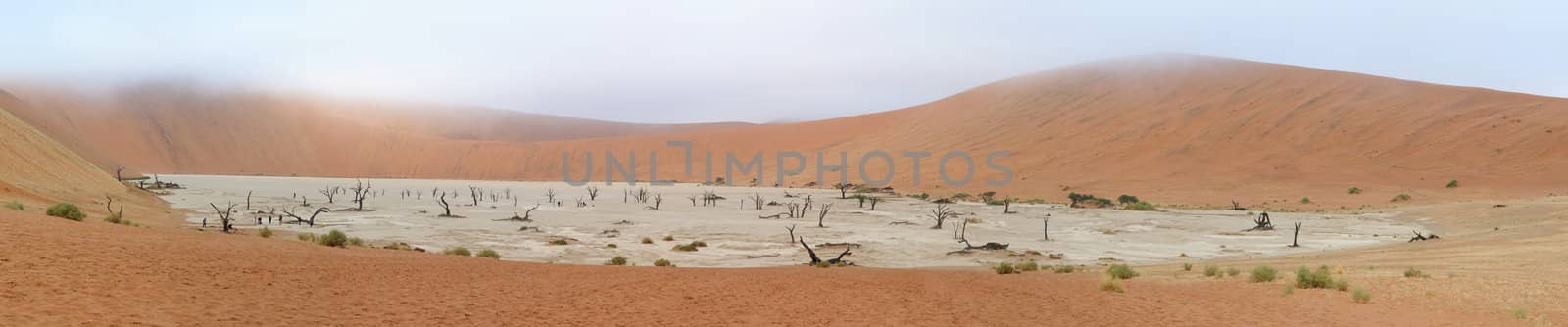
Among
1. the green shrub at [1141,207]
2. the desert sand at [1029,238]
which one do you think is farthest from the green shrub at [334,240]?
the green shrub at [1141,207]

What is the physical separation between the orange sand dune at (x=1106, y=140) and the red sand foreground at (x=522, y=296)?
102ft

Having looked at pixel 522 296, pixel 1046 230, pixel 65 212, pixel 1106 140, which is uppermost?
pixel 1106 140

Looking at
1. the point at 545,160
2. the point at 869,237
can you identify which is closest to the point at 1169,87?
the point at 869,237

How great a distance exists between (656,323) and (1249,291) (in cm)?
758

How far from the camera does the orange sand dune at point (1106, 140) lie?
43531 millimetres

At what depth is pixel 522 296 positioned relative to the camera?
398 inches

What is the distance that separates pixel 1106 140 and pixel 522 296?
56.3 metres

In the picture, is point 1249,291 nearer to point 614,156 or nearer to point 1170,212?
point 1170,212

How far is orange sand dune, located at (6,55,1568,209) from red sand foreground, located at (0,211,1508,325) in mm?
31124

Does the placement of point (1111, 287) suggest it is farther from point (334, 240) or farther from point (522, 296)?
point (334, 240)

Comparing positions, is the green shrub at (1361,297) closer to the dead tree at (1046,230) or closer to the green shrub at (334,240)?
the dead tree at (1046,230)

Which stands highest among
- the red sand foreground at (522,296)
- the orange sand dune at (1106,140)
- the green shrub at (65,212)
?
the orange sand dune at (1106,140)

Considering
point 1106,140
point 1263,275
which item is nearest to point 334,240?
point 1263,275

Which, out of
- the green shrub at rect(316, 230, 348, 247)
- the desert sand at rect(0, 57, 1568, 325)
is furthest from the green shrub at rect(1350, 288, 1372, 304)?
the green shrub at rect(316, 230, 348, 247)
